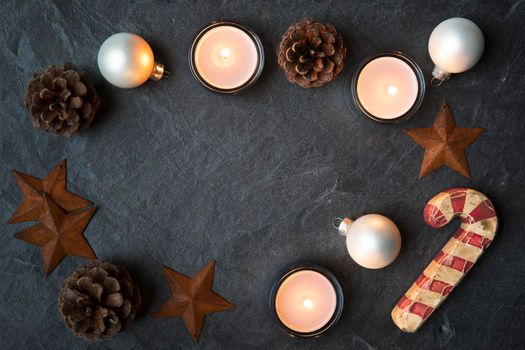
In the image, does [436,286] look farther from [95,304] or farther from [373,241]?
[95,304]

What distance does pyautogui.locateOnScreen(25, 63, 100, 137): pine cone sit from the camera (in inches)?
42.3

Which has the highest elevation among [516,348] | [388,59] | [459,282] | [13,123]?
[388,59]

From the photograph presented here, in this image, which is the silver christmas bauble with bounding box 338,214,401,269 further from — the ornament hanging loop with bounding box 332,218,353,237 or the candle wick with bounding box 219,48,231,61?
the candle wick with bounding box 219,48,231,61

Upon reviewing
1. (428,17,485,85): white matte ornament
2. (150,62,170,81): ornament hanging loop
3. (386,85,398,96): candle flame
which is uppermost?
(428,17,485,85): white matte ornament

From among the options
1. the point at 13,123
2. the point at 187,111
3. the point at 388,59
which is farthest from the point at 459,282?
the point at 13,123

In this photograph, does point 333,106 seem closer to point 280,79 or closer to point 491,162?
point 280,79

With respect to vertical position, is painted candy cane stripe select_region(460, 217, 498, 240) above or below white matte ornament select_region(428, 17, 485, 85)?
below

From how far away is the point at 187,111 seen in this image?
3.81ft

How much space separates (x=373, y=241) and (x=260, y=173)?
0.28 metres

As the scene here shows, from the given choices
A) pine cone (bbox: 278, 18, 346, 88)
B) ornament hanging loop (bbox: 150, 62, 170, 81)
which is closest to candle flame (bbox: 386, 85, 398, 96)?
pine cone (bbox: 278, 18, 346, 88)

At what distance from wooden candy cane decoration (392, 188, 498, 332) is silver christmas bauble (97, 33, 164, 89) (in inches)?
25.8

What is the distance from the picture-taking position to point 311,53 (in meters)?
1.05

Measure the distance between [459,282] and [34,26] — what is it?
1.07 m

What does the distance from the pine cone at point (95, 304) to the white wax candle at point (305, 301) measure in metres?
0.32
